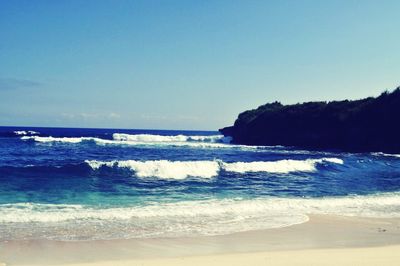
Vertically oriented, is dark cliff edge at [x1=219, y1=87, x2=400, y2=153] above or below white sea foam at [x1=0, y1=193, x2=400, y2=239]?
above

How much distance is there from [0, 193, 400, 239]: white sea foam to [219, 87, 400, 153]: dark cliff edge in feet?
135

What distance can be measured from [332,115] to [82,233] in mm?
57380

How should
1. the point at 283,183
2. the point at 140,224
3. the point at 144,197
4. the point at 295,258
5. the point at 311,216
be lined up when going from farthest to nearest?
the point at 283,183, the point at 144,197, the point at 311,216, the point at 140,224, the point at 295,258

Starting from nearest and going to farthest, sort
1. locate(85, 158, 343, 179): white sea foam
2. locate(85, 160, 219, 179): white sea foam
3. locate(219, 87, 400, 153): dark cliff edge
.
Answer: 1. locate(85, 160, 219, 179): white sea foam
2. locate(85, 158, 343, 179): white sea foam
3. locate(219, 87, 400, 153): dark cliff edge

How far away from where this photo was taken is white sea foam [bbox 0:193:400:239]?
10.9 metres

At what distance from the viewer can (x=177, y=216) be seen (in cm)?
1295

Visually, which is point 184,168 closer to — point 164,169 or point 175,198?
point 164,169

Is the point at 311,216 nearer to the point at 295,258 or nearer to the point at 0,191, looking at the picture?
the point at 295,258

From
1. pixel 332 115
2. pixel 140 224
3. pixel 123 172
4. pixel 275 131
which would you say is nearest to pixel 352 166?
pixel 123 172

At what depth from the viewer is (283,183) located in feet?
69.6

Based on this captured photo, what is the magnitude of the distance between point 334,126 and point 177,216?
52.9 meters

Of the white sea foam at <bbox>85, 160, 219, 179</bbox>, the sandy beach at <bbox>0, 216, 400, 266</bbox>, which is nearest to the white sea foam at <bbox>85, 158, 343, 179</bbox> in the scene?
the white sea foam at <bbox>85, 160, 219, 179</bbox>

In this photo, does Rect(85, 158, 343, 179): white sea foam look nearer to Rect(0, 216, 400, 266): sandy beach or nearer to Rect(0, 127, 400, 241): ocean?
Rect(0, 127, 400, 241): ocean

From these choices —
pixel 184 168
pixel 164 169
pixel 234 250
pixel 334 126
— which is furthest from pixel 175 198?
pixel 334 126
